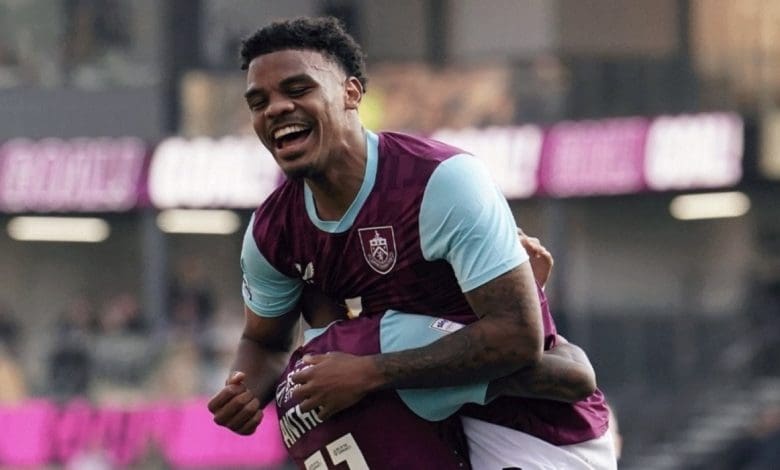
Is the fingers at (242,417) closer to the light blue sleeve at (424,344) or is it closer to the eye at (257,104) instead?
the light blue sleeve at (424,344)

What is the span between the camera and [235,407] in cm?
542

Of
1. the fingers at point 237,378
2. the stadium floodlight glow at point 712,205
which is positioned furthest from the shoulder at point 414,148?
the stadium floodlight glow at point 712,205

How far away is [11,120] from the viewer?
25.9m

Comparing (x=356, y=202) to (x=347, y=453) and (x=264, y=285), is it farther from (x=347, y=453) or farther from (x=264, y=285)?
(x=347, y=453)

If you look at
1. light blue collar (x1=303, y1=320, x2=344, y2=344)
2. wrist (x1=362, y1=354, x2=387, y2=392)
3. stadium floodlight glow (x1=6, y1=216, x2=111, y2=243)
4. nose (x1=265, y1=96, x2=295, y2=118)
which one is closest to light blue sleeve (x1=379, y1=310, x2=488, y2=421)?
wrist (x1=362, y1=354, x2=387, y2=392)

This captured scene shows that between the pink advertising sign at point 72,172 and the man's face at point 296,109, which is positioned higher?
the man's face at point 296,109

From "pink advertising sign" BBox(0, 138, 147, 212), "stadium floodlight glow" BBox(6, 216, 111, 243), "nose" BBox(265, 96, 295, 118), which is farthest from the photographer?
"stadium floodlight glow" BBox(6, 216, 111, 243)

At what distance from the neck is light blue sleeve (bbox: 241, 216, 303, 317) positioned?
28 cm

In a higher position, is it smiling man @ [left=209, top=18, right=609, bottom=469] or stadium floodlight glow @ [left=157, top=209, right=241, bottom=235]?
smiling man @ [left=209, top=18, right=609, bottom=469]

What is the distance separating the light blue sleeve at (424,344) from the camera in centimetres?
524

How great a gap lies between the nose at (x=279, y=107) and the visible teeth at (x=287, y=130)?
4 cm

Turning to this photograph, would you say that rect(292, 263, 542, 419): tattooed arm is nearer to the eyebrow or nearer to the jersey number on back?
the jersey number on back

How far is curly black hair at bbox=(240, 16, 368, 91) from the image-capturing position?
17.1 ft

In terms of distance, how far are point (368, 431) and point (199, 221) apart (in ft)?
69.9
